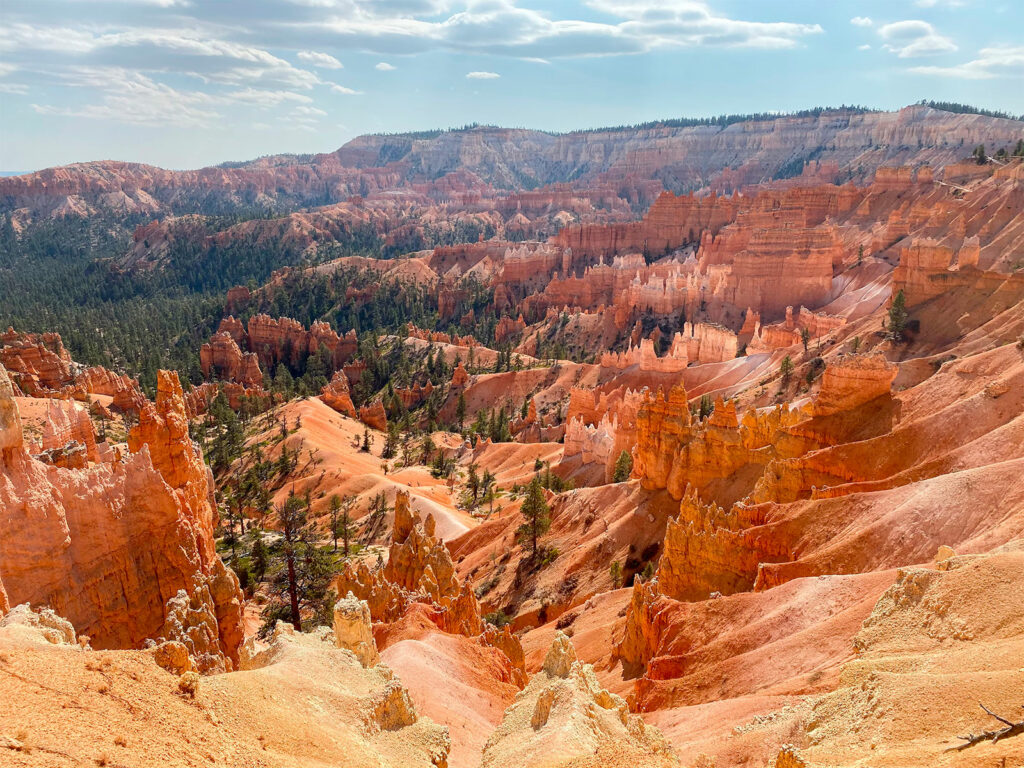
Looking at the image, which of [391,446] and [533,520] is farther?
[391,446]

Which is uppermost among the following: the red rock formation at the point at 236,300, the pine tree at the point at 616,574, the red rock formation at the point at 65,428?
the red rock formation at the point at 65,428

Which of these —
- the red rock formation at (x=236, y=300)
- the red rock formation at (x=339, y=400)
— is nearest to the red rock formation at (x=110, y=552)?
the red rock formation at (x=339, y=400)

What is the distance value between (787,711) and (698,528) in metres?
14.0

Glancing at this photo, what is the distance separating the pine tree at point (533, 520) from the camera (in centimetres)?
4016

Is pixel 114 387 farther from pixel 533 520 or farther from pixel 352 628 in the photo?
pixel 352 628

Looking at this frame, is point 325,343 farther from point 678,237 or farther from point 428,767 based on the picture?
point 428,767

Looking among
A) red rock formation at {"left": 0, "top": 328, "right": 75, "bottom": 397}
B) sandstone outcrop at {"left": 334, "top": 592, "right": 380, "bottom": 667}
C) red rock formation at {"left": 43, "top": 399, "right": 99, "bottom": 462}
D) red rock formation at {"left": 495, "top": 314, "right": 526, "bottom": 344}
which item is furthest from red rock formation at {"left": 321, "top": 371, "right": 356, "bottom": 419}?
sandstone outcrop at {"left": 334, "top": 592, "right": 380, "bottom": 667}

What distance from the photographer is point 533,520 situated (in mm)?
40656

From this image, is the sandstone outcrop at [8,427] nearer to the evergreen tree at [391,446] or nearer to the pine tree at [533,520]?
the pine tree at [533,520]

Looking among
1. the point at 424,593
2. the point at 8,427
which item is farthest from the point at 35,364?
the point at 424,593

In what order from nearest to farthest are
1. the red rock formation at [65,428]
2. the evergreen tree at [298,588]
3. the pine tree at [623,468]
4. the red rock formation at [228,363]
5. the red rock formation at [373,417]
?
the evergreen tree at [298,588] < the red rock formation at [65,428] < the pine tree at [623,468] < the red rock formation at [373,417] < the red rock formation at [228,363]

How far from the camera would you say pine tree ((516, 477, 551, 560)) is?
4016cm

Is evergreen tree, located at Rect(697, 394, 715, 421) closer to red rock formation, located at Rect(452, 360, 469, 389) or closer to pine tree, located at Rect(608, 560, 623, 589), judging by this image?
pine tree, located at Rect(608, 560, 623, 589)

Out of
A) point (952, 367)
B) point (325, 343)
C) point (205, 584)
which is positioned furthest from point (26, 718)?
point (325, 343)
